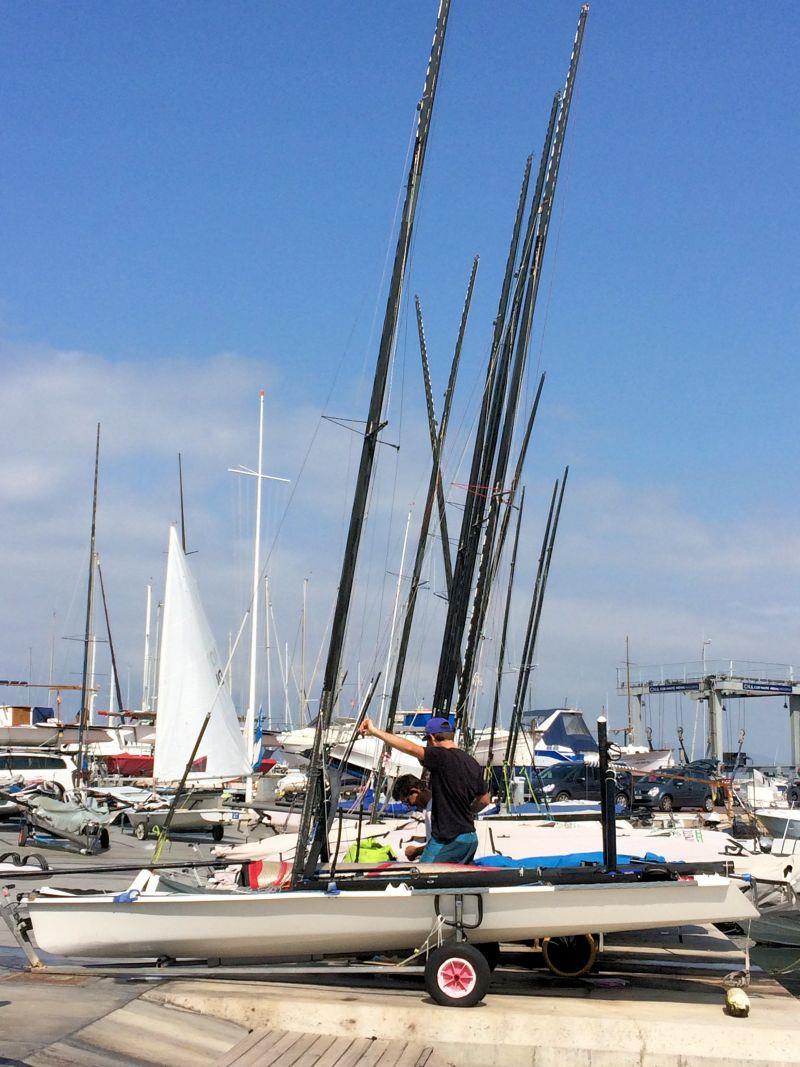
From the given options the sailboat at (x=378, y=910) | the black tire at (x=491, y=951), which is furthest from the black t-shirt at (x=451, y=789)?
the black tire at (x=491, y=951)

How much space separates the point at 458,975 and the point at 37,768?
71.3 feet

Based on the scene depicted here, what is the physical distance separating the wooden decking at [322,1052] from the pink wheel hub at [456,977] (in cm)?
50

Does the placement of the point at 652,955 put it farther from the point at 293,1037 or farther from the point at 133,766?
the point at 133,766

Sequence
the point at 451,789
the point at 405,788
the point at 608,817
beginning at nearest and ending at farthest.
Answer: the point at 608,817 → the point at 451,789 → the point at 405,788

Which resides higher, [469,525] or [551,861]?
[469,525]

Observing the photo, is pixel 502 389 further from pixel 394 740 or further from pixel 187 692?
pixel 394 740

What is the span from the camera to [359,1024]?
7.15 m

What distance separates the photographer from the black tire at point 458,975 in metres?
7.26

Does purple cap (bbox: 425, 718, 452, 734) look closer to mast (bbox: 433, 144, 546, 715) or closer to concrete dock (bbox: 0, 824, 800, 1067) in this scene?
concrete dock (bbox: 0, 824, 800, 1067)

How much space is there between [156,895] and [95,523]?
25064 millimetres

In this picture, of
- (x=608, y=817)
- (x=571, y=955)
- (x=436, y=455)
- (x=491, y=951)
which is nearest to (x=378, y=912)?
(x=491, y=951)

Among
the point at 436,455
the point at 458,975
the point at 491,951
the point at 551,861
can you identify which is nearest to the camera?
the point at 458,975

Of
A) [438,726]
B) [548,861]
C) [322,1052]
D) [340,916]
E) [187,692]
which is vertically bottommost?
[322,1052]

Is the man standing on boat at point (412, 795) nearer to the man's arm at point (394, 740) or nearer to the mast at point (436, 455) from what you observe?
the man's arm at point (394, 740)
